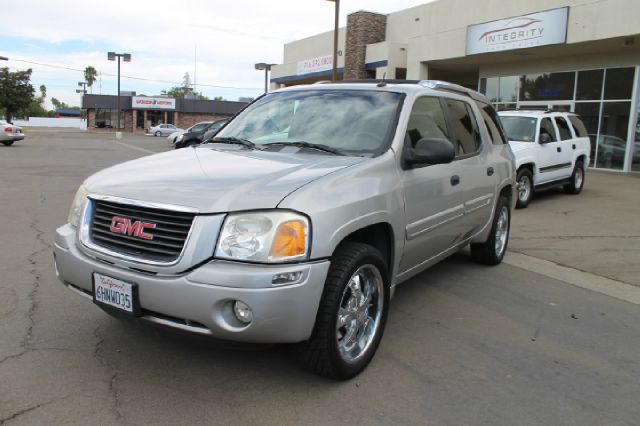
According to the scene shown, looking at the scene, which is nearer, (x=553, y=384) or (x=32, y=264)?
(x=553, y=384)

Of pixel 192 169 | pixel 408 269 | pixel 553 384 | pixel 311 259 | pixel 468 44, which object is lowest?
pixel 553 384

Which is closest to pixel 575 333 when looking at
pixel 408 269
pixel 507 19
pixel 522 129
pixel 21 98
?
pixel 408 269

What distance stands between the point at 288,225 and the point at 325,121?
1.56 metres

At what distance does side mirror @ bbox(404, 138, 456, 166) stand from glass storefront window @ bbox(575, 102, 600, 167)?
17.0 metres

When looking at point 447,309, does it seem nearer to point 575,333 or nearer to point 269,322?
point 575,333

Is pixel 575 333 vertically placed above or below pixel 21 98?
below

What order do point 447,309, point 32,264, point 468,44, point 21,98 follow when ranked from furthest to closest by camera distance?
1. point 21,98
2. point 468,44
3. point 32,264
4. point 447,309

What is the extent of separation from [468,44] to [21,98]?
6041 cm

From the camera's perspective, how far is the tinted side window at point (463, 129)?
4.82 metres

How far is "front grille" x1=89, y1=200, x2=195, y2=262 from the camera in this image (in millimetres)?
2871

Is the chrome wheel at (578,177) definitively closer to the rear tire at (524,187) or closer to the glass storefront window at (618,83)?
the rear tire at (524,187)

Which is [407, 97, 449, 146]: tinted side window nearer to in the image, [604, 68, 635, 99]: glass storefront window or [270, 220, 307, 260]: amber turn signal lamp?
[270, 220, 307, 260]: amber turn signal lamp

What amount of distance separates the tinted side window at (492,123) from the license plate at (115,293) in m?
4.07

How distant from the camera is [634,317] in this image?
468 cm
